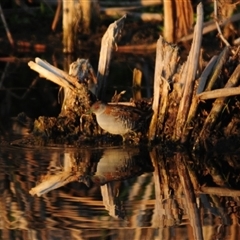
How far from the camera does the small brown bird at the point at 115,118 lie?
971 centimetres

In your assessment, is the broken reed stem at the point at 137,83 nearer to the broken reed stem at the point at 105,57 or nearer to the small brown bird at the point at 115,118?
the broken reed stem at the point at 105,57

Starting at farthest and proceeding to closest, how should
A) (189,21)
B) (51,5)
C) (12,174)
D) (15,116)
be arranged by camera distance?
(51,5)
(189,21)
(15,116)
(12,174)

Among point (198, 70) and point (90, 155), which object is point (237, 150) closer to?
Result: point (198, 70)

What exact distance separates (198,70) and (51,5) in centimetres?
1095

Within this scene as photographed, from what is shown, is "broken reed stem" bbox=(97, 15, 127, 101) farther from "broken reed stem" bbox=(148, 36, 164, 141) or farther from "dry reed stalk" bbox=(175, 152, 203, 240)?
"dry reed stalk" bbox=(175, 152, 203, 240)

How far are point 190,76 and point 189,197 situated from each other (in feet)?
6.70

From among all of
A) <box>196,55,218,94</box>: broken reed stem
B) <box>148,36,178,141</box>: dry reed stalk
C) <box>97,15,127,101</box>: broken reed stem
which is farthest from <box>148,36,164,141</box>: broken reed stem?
<box>97,15,127,101</box>: broken reed stem

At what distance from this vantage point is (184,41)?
18.4 metres

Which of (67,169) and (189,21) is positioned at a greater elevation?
(189,21)

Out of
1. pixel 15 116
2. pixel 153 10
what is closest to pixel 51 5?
pixel 153 10

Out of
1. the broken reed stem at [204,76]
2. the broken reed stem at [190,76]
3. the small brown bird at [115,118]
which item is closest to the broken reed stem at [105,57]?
the small brown bird at [115,118]

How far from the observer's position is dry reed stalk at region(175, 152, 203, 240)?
22.6ft

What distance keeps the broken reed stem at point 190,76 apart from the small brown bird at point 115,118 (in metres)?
0.46

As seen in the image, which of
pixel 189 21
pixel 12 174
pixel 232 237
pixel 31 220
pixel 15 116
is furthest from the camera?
pixel 189 21
